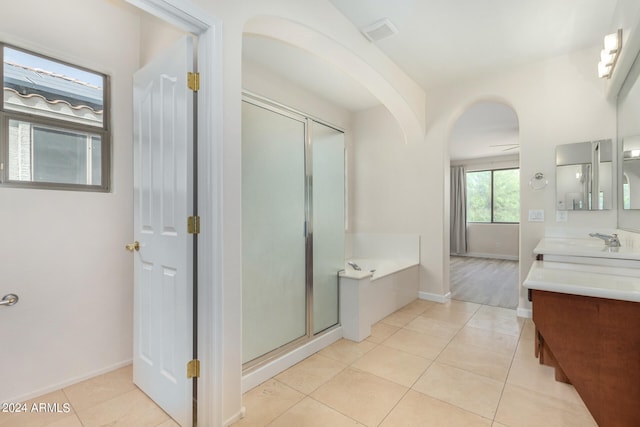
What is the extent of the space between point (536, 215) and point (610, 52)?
1512 mm

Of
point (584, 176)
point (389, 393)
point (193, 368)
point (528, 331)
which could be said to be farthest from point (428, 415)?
point (584, 176)

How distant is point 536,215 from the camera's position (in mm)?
3068

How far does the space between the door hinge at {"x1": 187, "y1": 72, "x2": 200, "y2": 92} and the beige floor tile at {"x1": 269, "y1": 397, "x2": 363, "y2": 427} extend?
1787mm

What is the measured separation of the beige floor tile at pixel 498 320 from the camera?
110 inches

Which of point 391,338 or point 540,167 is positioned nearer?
point 391,338

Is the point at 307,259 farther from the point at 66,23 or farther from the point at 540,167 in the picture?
the point at 540,167

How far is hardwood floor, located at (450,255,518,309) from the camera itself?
3797 mm

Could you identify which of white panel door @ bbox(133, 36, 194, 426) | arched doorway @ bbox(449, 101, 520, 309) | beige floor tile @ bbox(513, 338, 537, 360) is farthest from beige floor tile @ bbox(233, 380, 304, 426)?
arched doorway @ bbox(449, 101, 520, 309)

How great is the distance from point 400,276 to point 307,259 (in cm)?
151

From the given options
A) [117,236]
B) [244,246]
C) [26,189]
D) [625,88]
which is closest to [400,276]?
[244,246]

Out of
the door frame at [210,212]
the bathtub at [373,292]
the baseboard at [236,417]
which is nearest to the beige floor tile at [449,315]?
the bathtub at [373,292]

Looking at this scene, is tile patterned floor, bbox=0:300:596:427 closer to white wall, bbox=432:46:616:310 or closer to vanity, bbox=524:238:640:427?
vanity, bbox=524:238:640:427

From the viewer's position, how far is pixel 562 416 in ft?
5.20

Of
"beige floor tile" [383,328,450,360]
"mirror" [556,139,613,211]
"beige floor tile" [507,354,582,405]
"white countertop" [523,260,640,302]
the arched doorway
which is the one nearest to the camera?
"white countertop" [523,260,640,302]
